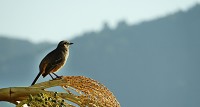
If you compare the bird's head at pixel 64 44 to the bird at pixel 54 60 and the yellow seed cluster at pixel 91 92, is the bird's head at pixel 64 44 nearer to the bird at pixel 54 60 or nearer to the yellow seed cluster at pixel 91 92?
the bird at pixel 54 60

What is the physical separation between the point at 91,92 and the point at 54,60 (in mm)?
2576

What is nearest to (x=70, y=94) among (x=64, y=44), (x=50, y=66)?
Result: (x=50, y=66)

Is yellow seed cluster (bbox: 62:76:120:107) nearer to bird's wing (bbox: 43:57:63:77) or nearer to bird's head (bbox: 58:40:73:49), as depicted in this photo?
bird's wing (bbox: 43:57:63:77)

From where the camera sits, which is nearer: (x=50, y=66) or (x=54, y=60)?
(x=50, y=66)

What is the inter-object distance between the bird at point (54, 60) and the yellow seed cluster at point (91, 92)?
1.79 m

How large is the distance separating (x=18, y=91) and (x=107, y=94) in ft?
2.77

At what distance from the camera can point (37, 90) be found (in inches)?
251

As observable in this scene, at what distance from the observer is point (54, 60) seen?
909 centimetres

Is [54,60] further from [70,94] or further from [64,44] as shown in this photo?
[70,94]

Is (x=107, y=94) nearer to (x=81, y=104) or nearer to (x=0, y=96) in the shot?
(x=81, y=104)

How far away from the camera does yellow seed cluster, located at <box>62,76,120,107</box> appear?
6383mm

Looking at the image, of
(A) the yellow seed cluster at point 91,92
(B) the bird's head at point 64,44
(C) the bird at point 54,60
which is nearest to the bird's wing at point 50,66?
(C) the bird at point 54,60

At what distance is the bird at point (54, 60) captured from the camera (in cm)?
875

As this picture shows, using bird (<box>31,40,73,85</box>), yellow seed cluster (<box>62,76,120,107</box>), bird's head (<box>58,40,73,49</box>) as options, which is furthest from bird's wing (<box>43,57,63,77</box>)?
yellow seed cluster (<box>62,76,120,107</box>)
